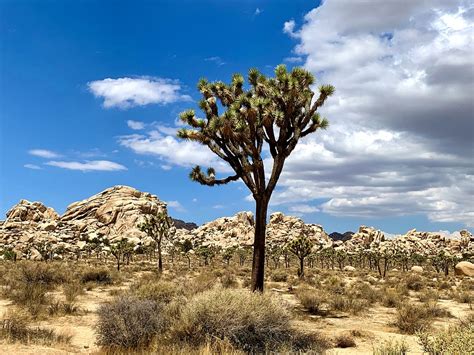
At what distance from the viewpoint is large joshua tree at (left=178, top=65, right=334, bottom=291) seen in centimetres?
1303

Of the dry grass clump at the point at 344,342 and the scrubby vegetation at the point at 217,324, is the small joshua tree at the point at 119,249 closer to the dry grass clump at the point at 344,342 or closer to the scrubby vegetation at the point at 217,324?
the scrubby vegetation at the point at 217,324

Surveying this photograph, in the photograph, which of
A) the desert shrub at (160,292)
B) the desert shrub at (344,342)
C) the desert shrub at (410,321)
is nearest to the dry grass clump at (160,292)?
the desert shrub at (160,292)

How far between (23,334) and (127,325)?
232 centimetres

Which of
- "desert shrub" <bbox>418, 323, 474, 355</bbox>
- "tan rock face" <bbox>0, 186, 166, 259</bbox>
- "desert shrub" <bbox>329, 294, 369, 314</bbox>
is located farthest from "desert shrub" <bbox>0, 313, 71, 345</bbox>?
"tan rock face" <bbox>0, 186, 166, 259</bbox>

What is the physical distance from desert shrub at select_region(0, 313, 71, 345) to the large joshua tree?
6.09m

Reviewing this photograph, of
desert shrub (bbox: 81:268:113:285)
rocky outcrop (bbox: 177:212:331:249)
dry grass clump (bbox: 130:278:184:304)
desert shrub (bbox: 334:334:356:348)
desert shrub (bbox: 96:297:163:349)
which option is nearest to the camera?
desert shrub (bbox: 96:297:163:349)

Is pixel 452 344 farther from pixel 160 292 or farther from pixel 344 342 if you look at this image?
pixel 160 292

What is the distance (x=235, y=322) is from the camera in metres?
8.23

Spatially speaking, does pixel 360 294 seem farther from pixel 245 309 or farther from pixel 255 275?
pixel 245 309

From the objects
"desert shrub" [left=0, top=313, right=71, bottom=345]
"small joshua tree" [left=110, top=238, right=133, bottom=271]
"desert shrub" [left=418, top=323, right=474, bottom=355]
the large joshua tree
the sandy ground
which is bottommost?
the sandy ground

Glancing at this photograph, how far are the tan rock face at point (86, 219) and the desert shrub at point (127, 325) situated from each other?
79284mm

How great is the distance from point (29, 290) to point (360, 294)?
14171 millimetres

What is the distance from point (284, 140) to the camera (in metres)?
13.3

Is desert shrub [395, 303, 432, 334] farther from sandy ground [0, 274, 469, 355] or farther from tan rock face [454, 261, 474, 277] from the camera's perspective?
tan rock face [454, 261, 474, 277]
